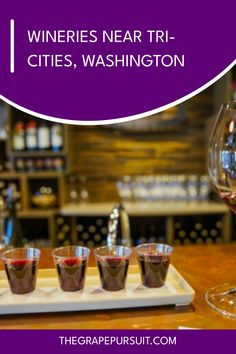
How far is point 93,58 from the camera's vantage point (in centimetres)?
65

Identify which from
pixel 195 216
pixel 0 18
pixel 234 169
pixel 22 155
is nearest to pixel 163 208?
pixel 195 216

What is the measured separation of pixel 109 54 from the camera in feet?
2.12

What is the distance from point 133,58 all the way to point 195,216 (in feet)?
7.76

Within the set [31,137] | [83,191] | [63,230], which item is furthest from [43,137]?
[63,230]

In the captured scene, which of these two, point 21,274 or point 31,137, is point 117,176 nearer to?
point 31,137

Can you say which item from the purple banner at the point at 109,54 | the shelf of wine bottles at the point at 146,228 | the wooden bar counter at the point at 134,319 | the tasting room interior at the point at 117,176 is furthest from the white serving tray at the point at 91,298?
the shelf of wine bottles at the point at 146,228

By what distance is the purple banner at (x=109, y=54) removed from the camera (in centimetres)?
63

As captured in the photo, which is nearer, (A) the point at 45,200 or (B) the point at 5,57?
(B) the point at 5,57

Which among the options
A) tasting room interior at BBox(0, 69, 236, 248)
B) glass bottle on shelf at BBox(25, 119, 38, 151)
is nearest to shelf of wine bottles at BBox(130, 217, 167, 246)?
tasting room interior at BBox(0, 69, 236, 248)
